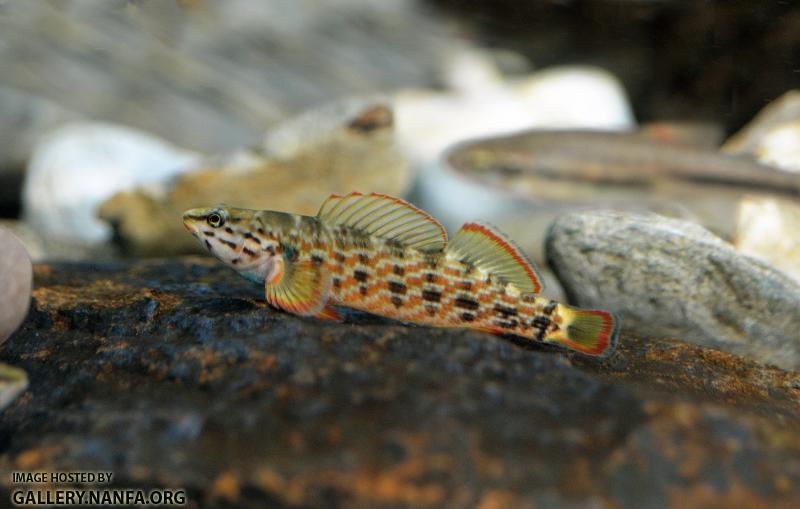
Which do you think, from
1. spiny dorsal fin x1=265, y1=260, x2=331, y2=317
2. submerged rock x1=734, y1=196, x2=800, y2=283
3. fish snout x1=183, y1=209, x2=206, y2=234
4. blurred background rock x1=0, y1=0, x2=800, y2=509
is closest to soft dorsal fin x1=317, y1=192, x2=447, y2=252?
spiny dorsal fin x1=265, y1=260, x2=331, y2=317

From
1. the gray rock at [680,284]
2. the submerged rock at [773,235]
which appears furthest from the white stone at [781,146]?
the gray rock at [680,284]

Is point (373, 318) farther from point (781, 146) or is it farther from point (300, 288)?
point (781, 146)

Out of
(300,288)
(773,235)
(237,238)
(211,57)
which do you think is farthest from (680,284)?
(211,57)

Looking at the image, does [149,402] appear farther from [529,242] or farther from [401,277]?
[529,242]

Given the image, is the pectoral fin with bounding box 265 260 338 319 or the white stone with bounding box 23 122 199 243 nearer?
the pectoral fin with bounding box 265 260 338 319

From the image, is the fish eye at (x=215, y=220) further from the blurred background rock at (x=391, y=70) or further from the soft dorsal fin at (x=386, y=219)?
the blurred background rock at (x=391, y=70)

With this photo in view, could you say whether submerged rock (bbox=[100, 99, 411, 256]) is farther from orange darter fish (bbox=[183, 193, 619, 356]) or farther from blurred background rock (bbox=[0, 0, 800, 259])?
orange darter fish (bbox=[183, 193, 619, 356])
